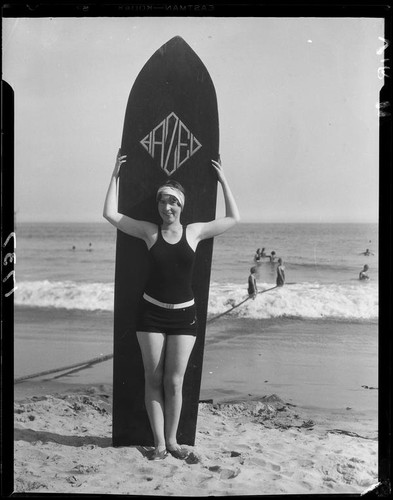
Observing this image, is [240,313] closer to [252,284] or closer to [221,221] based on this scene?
[252,284]

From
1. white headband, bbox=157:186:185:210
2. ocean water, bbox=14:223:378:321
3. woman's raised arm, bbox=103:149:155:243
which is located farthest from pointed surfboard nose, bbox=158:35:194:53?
ocean water, bbox=14:223:378:321

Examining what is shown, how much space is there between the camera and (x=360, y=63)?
2828 mm

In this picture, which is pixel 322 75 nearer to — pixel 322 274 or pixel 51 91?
pixel 322 274

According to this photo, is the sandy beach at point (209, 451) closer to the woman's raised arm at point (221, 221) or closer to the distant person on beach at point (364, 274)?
the distant person on beach at point (364, 274)

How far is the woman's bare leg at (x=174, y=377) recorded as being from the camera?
9.00 ft

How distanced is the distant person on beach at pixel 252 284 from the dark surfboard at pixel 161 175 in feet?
0.79

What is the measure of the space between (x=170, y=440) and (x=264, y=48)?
2001mm

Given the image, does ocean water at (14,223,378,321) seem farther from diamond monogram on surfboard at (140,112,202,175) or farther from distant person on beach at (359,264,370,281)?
diamond monogram on surfboard at (140,112,202,175)

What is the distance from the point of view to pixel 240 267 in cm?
291

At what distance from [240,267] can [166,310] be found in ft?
1.51

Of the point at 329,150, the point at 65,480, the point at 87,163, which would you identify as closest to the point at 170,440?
the point at 65,480

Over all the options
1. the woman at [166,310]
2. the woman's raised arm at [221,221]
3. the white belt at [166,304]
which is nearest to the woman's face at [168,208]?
the woman at [166,310]

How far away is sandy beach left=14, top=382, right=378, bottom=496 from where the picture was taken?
2691 millimetres

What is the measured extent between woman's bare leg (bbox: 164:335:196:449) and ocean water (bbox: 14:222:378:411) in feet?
0.62
